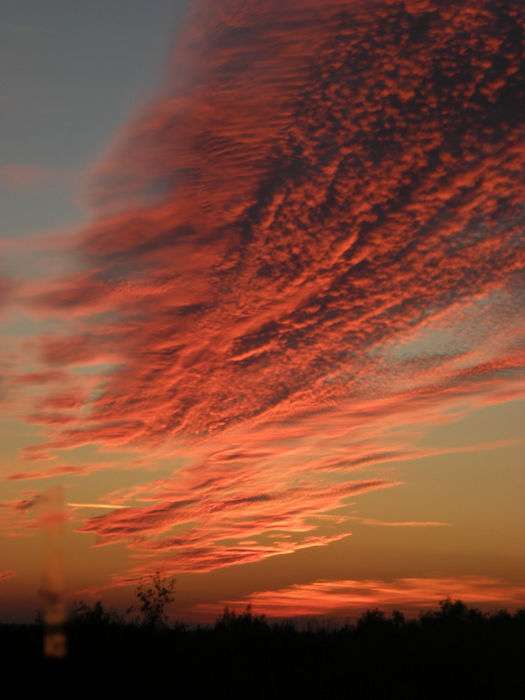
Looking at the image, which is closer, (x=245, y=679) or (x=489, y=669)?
(x=245, y=679)

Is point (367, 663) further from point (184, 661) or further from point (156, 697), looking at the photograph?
point (156, 697)

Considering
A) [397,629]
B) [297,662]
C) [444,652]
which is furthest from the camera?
[397,629]

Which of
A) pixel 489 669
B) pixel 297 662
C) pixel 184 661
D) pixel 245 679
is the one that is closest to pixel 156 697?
pixel 245 679

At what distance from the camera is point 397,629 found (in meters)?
41.1

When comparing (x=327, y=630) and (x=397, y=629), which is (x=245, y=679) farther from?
(x=397, y=629)

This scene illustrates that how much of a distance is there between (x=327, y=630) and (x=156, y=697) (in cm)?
1769

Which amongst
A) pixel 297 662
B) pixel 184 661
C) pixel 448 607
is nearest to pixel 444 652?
pixel 297 662

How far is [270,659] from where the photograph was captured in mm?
24719

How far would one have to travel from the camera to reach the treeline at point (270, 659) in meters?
20.1

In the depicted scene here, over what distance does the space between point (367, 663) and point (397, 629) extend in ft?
57.0

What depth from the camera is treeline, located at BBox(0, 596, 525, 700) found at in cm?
2014

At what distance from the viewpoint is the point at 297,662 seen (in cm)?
2455

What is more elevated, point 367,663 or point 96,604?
point 96,604

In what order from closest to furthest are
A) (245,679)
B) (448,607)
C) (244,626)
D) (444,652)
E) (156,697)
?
(156,697), (245,679), (444,652), (244,626), (448,607)
